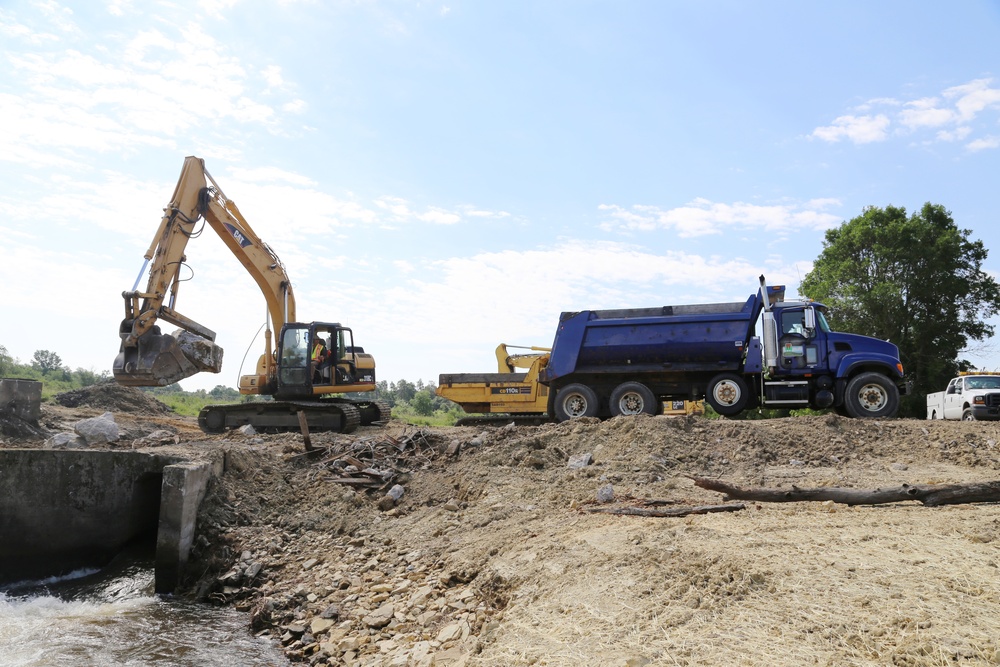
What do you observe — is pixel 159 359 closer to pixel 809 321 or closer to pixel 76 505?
pixel 76 505

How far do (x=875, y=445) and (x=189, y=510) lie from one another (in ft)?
30.5

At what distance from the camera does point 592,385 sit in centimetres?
1474

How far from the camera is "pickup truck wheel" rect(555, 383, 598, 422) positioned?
14.4 m

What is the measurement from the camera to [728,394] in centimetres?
1375

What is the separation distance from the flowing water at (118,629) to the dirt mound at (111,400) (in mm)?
14393

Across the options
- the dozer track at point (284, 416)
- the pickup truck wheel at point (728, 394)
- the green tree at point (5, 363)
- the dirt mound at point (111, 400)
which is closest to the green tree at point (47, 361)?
the green tree at point (5, 363)

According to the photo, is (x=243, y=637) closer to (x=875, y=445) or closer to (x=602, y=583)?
(x=602, y=583)

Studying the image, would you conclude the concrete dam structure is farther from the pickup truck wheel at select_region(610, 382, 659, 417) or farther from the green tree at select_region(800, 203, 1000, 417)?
the green tree at select_region(800, 203, 1000, 417)

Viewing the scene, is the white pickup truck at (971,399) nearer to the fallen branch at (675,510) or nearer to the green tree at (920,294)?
the green tree at (920,294)

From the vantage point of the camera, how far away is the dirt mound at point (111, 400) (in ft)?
70.0

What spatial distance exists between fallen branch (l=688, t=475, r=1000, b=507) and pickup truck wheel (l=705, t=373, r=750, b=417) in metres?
6.77

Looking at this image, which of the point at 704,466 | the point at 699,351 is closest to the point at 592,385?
the point at 699,351

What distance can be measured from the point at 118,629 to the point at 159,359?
23.7 feet

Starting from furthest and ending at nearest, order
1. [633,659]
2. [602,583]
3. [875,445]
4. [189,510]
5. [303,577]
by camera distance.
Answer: [875,445] < [189,510] < [303,577] < [602,583] < [633,659]
